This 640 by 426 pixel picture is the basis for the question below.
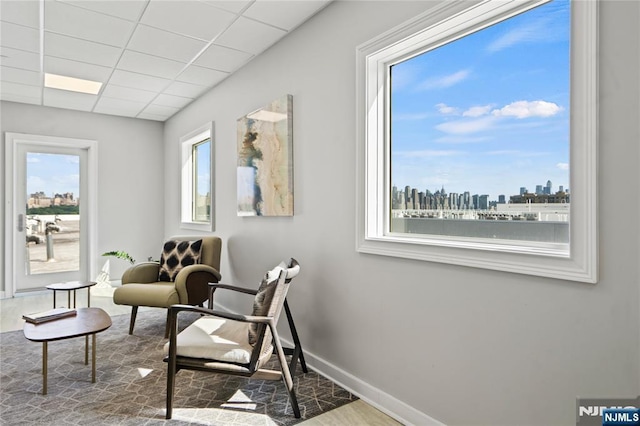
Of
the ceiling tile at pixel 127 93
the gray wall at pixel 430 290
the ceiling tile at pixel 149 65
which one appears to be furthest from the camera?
the ceiling tile at pixel 127 93

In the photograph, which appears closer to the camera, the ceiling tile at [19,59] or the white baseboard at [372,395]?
the white baseboard at [372,395]

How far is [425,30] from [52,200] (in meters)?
5.63

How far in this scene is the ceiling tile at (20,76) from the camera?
12.9 ft

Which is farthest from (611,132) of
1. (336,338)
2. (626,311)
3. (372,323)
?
(336,338)

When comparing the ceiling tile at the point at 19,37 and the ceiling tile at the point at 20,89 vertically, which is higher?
the ceiling tile at the point at 20,89

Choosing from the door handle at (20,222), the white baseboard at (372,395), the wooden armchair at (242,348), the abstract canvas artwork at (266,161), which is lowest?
the white baseboard at (372,395)

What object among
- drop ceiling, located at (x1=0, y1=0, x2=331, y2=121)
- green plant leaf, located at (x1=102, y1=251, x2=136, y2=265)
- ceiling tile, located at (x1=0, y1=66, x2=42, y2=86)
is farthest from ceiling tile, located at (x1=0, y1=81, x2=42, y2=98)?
green plant leaf, located at (x1=102, y1=251, x2=136, y2=265)

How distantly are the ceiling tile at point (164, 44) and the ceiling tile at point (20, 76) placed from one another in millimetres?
1522

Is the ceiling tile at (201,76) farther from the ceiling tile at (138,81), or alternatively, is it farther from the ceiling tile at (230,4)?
the ceiling tile at (230,4)

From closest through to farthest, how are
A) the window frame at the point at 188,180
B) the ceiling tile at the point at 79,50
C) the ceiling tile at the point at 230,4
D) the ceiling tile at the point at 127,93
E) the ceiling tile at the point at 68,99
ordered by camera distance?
the ceiling tile at the point at 230,4, the ceiling tile at the point at 79,50, the ceiling tile at the point at 127,93, the ceiling tile at the point at 68,99, the window frame at the point at 188,180

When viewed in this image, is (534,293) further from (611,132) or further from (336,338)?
(336,338)

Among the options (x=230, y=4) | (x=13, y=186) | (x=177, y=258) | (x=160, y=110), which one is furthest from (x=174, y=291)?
(x=13, y=186)

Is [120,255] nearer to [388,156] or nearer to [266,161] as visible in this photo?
[266,161]

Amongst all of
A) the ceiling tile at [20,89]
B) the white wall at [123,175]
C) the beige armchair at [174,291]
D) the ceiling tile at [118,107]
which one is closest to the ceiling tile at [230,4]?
the beige armchair at [174,291]
